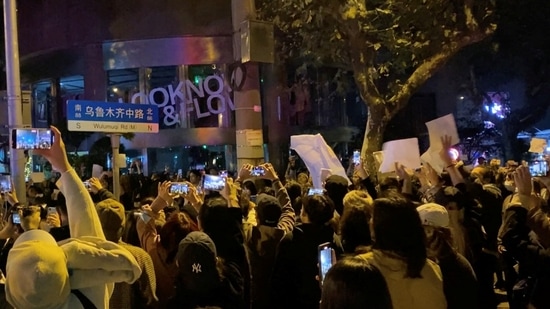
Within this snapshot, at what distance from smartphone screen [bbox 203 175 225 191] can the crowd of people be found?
92 mm

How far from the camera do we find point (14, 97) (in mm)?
11383

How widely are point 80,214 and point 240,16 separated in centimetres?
678

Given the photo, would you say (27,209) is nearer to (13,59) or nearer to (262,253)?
(262,253)

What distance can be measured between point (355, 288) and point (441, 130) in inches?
206

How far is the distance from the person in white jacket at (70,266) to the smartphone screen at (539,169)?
4242 millimetres

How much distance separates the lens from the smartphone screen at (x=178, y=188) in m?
5.72

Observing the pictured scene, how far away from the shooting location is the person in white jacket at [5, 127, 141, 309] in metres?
2.69

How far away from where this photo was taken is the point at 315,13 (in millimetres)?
13336

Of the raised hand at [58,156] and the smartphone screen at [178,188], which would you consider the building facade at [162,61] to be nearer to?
the smartphone screen at [178,188]

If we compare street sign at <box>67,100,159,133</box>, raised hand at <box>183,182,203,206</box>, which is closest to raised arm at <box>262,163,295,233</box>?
raised hand at <box>183,182,203,206</box>

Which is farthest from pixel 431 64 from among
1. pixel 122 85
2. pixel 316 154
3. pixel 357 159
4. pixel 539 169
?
pixel 122 85

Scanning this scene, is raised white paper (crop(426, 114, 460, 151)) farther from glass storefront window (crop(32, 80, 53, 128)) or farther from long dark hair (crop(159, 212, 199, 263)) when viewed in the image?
glass storefront window (crop(32, 80, 53, 128))

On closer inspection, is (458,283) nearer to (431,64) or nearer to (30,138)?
(30,138)

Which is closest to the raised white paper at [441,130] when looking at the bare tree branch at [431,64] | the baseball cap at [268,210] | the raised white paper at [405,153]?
the raised white paper at [405,153]
